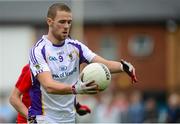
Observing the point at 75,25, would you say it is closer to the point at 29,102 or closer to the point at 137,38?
the point at 137,38

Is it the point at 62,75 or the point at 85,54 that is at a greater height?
the point at 85,54

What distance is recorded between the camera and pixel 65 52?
11328mm

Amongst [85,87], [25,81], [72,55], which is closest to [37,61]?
[72,55]

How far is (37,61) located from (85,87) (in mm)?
965

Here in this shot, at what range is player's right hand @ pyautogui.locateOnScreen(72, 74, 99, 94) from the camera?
1037cm

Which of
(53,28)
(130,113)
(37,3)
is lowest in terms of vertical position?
(130,113)

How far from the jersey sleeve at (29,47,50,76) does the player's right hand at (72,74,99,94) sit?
64cm

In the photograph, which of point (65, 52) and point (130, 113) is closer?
point (65, 52)

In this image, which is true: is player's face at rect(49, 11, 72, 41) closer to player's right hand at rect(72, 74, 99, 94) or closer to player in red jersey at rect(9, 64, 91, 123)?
player's right hand at rect(72, 74, 99, 94)

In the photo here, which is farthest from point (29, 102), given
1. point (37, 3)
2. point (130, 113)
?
point (37, 3)

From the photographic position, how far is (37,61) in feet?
36.5

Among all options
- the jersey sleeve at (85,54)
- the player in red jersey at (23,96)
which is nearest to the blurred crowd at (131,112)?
the player in red jersey at (23,96)

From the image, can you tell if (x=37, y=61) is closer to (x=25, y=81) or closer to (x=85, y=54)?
(x=85, y=54)

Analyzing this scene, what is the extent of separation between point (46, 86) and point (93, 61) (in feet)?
3.30
